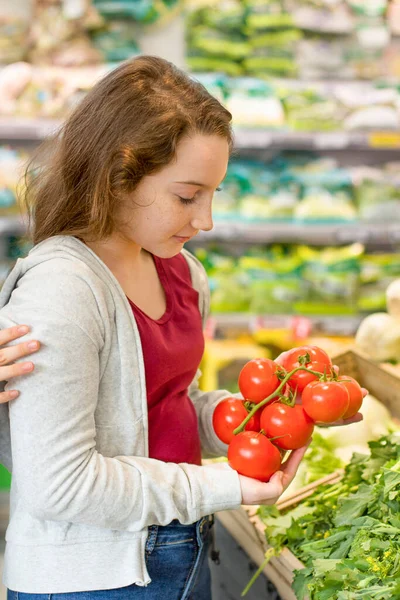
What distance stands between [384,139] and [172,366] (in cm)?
254

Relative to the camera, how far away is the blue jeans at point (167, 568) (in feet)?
4.42

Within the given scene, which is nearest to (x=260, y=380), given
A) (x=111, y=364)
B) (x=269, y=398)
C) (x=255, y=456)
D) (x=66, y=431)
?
(x=269, y=398)

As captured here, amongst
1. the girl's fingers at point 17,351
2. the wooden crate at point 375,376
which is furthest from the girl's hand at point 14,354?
the wooden crate at point 375,376

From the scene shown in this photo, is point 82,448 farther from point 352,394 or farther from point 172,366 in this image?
point 352,394

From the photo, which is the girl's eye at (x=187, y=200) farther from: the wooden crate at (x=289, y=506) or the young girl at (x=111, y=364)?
the wooden crate at (x=289, y=506)

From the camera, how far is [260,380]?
1.43 metres

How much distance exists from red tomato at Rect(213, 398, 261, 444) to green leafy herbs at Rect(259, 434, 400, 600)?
11.7 inches

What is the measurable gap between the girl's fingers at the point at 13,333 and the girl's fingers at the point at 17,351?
0.01 m

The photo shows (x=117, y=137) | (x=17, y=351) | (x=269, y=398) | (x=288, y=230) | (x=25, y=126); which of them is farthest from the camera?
(x=288, y=230)

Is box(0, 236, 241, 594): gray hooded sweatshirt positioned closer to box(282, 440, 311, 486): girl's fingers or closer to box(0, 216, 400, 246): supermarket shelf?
box(282, 440, 311, 486): girl's fingers

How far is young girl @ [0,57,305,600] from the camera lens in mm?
1206

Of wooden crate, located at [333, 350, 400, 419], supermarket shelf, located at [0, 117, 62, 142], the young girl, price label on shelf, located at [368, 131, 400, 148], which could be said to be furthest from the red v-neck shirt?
price label on shelf, located at [368, 131, 400, 148]

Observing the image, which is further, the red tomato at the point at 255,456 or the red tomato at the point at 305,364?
the red tomato at the point at 305,364

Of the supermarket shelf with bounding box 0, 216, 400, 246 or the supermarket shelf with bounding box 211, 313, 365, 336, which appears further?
the supermarket shelf with bounding box 211, 313, 365, 336
